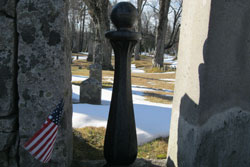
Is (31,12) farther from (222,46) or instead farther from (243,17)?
(243,17)

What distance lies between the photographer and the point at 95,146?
2.85 m

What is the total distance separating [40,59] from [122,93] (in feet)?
2.46

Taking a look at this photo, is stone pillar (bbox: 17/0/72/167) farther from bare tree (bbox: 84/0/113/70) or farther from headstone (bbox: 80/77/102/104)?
bare tree (bbox: 84/0/113/70)

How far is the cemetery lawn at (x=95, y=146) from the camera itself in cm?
262

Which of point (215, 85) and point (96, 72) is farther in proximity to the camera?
point (96, 72)

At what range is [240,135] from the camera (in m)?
2.01

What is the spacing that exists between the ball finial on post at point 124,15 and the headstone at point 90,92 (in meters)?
3.91

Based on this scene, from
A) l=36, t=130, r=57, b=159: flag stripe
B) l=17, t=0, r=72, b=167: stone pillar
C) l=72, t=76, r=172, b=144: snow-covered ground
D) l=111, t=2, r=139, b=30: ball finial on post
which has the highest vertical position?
l=111, t=2, r=139, b=30: ball finial on post

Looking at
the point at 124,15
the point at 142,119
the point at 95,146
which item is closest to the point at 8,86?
the point at 124,15

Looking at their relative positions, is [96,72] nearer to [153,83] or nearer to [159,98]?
[159,98]

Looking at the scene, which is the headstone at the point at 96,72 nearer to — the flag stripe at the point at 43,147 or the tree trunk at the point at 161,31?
the flag stripe at the point at 43,147

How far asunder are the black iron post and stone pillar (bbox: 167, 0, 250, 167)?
54cm

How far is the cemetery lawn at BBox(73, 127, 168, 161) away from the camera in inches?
103

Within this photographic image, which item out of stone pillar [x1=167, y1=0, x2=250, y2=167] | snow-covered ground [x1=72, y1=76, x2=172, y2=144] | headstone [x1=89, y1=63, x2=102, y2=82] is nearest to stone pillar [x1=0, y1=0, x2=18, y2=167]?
stone pillar [x1=167, y1=0, x2=250, y2=167]
